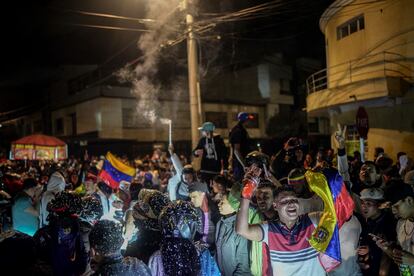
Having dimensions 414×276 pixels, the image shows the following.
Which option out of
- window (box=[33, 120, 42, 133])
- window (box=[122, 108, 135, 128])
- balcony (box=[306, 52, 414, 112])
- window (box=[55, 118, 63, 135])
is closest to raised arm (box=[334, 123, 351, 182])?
balcony (box=[306, 52, 414, 112])

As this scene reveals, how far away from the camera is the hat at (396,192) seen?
5121 mm

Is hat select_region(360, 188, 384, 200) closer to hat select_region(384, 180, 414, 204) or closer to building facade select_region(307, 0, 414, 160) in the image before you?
hat select_region(384, 180, 414, 204)

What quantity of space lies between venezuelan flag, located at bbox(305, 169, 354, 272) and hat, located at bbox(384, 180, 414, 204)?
63.4 inches

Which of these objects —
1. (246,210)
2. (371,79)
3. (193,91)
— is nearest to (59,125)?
(193,91)

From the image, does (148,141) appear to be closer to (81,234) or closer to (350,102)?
(350,102)

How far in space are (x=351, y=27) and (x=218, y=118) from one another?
663 inches

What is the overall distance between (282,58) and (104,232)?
3712 cm

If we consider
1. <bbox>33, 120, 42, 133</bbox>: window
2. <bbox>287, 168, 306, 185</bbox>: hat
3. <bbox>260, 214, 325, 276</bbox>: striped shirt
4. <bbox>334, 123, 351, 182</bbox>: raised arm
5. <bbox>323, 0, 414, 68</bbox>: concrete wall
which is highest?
<bbox>323, 0, 414, 68</bbox>: concrete wall

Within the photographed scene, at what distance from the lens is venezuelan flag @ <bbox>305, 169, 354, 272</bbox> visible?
3.44 m

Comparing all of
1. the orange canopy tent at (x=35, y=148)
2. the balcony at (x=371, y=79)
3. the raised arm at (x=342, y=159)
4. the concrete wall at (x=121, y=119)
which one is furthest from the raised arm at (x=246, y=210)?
the concrete wall at (x=121, y=119)

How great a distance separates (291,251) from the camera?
3.40 metres

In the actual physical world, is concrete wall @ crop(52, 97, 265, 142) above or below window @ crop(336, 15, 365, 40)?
below

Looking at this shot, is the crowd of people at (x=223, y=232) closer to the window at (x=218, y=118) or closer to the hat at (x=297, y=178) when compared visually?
the hat at (x=297, y=178)

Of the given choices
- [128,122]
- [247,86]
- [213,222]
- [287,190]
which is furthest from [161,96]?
[287,190]
